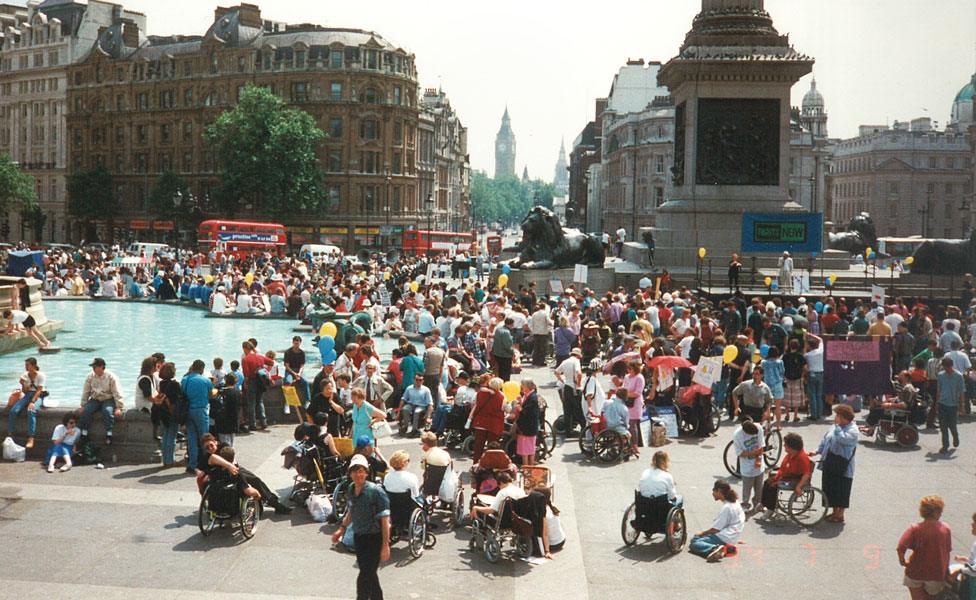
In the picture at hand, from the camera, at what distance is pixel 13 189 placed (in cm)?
8931

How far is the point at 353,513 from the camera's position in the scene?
387 inches

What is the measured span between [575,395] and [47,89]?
353 ft

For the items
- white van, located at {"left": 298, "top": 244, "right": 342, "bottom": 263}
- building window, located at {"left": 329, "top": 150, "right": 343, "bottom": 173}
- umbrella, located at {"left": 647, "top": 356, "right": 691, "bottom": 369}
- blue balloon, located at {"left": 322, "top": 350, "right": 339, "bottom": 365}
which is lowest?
blue balloon, located at {"left": 322, "top": 350, "right": 339, "bottom": 365}

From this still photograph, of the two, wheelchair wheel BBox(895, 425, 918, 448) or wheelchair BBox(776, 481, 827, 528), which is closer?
wheelchair BBox(776, 481, 827, 528)

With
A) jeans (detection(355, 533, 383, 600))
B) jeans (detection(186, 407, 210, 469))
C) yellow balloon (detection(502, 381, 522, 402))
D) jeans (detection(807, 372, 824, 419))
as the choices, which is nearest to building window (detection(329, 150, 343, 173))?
jeans (detection(807, 372, 824, 419))

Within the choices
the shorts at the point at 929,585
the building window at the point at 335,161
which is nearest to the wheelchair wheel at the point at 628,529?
the shorts at the point at 929,585

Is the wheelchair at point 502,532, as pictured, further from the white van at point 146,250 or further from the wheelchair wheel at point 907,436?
the white van at point 146,250

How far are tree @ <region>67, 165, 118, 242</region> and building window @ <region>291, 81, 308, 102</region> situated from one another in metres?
22.4

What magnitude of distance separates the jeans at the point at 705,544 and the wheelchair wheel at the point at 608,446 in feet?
12.7

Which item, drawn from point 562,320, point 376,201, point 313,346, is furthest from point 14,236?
point 562,320

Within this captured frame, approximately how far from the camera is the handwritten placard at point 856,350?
18625 mm

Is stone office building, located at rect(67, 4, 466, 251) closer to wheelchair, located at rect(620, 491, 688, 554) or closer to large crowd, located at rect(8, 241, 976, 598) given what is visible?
large crowd, located at rect(8, 241, 976, 598)

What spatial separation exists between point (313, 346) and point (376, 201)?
200 ft

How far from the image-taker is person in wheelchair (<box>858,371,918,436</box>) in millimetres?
17016
